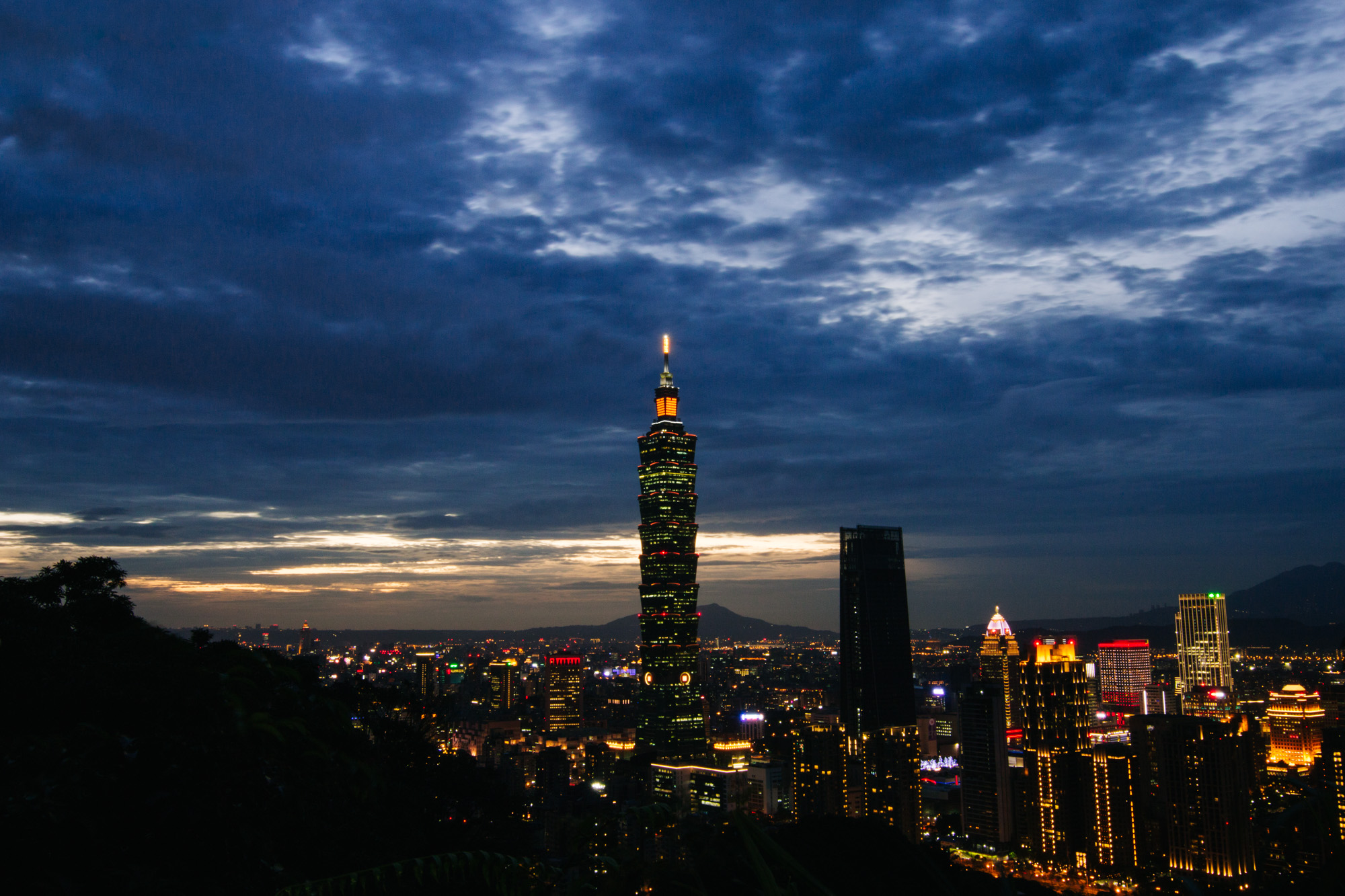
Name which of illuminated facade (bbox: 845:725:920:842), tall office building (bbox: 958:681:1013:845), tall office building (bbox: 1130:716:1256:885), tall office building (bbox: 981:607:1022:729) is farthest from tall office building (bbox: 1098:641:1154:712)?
tall office building (bbox: 1130:716:1256:885)

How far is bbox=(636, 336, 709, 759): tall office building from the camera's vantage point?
362ft

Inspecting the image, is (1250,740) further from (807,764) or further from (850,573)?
(850,573)

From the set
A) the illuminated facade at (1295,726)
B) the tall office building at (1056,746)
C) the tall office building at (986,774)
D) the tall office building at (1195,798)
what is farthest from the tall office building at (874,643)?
the illuminated facade at (1295,726)

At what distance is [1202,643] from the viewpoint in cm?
16850

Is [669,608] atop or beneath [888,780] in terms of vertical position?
atop

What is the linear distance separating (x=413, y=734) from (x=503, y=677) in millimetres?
138019

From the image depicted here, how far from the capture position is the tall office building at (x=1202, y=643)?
154625mm

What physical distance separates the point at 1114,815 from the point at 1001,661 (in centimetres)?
4758

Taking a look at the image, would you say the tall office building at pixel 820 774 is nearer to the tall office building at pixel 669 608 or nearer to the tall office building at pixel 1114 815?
the tall office building at pixel 1114 815

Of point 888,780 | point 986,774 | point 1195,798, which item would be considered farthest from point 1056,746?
point 1195,798

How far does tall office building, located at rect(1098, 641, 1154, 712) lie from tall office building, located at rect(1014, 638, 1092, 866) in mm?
46636

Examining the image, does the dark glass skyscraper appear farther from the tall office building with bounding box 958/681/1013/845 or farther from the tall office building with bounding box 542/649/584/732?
the tall office building with bounding box 542/649/584/732

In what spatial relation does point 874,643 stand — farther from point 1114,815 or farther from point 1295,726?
point 1114,815

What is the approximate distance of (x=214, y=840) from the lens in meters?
6.61
